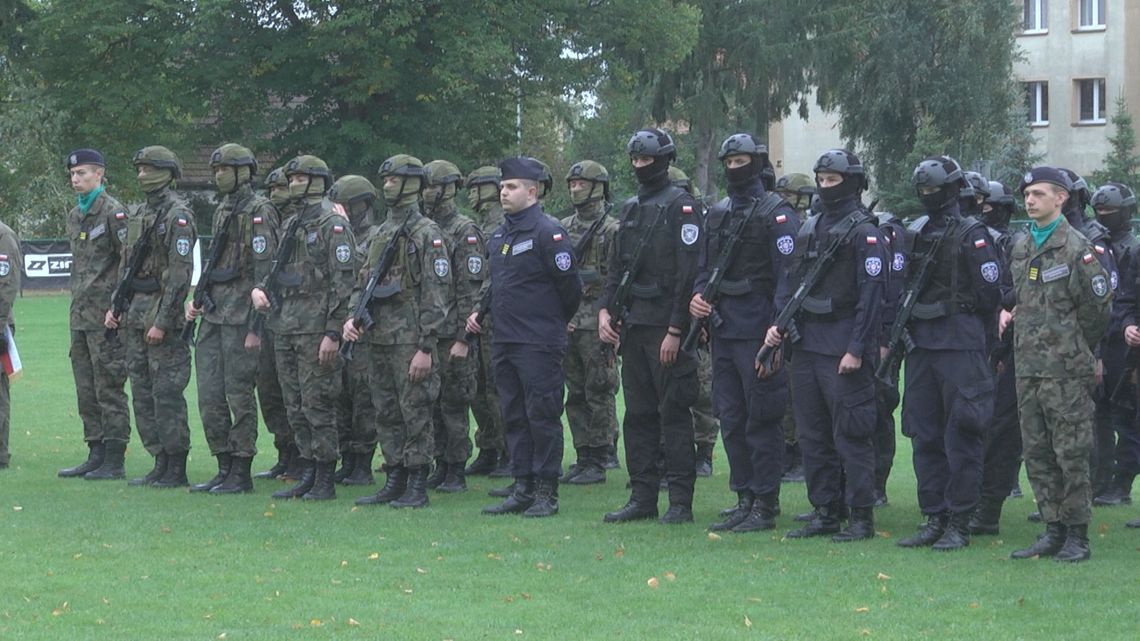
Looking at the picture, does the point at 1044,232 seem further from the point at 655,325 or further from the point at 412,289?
the point at 412,289

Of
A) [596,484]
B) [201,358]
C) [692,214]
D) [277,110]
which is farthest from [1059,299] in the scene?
[277,110]

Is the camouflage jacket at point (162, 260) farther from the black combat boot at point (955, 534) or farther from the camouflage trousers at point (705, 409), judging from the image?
the black combat boot at point (955, 534)

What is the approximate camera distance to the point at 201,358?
1230 cm

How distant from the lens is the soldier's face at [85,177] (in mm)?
13125

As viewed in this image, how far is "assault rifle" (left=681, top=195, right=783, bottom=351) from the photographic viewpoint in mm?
10367

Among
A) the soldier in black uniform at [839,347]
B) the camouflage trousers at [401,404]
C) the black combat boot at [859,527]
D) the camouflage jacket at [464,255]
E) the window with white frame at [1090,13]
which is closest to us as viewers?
the soldier in black uniform at [839,347]

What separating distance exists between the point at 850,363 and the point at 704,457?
410 cm

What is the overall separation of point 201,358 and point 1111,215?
6.39 metres

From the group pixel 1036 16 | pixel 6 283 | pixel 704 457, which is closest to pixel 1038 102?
pixel 1036 16

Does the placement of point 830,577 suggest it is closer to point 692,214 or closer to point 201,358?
point 692,214

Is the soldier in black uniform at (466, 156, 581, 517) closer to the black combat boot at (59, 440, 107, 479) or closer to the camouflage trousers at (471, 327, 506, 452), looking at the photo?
the camouflage trousers at (471, 327, 506, 452)

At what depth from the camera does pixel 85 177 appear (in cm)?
1316

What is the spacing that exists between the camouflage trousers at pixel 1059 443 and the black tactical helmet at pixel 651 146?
269cm

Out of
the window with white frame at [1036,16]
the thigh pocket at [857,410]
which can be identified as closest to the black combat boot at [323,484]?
the thigh pocket at [857,410]
